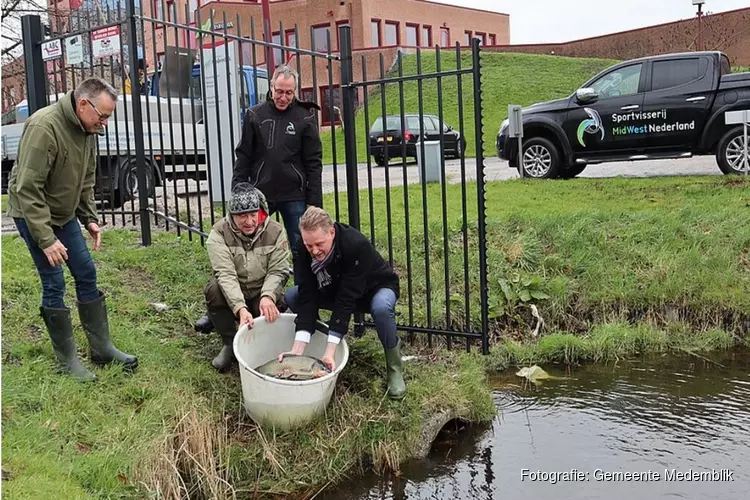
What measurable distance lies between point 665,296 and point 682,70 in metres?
5.52

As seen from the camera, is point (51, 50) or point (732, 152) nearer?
point (51, 50)

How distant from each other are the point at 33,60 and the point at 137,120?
142cm

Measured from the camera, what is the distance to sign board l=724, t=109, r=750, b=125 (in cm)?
966

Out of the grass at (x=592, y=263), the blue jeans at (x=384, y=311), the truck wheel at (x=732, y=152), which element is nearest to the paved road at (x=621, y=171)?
the truck wheel at (x=732, y=152)

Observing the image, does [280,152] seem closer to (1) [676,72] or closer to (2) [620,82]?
(2) [620,82]

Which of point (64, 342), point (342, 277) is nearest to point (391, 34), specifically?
→ point (342, 277)

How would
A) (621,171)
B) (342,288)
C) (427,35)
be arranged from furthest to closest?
(427,35) < (621,171) < (342,288)

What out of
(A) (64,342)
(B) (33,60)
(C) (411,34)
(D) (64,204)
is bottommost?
(A) (64,342)

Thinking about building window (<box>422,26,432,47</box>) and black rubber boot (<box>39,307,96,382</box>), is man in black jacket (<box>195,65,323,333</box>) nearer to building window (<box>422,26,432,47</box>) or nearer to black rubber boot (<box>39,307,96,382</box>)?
black rubber boot (<box>39,307,96,382</box>)

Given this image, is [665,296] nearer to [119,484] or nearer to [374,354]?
[374,354]

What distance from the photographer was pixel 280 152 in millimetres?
5027

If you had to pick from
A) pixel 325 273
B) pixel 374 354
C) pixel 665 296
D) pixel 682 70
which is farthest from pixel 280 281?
pixel 682 70

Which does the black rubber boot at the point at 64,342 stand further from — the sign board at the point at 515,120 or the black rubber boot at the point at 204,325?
the sign board at the point at 515,120

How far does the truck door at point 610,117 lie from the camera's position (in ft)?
36.0
